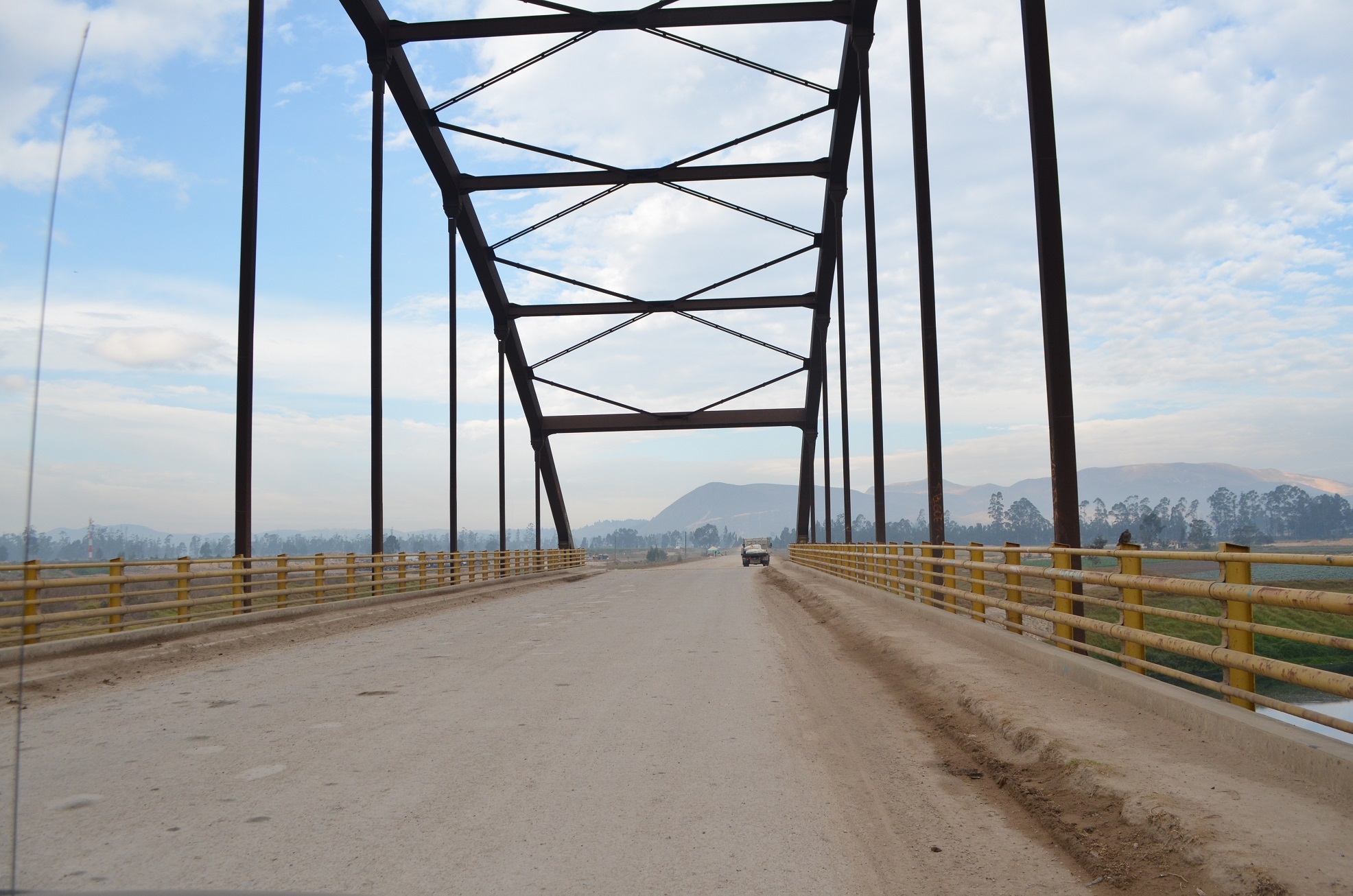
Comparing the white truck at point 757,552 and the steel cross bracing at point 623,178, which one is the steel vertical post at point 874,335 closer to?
the steel cross bracing at point 623,178

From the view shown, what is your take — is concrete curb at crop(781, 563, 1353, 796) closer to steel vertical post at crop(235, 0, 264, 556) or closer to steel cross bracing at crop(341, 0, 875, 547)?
steel vertical post at crop(235, 0, 264, 556)

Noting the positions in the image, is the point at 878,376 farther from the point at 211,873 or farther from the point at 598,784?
the point at 211,873

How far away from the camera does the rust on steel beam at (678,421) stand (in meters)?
→ 43.6

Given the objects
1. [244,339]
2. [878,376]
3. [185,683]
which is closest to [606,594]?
[878,376]

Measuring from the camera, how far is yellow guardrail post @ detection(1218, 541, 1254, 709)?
4711mm

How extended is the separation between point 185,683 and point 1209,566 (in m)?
7.60

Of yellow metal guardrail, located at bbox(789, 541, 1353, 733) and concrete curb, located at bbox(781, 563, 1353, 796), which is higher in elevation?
yellow metal guardrail, located at bbox(789, 541, 1353, 733)

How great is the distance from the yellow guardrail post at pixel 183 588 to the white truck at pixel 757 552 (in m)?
48.8

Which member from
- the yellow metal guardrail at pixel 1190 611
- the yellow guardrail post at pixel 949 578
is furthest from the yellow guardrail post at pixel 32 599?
the yellow guardrail post at pixel 949 578

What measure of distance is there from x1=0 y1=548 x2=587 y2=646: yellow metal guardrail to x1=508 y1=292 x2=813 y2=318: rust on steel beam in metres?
16.9

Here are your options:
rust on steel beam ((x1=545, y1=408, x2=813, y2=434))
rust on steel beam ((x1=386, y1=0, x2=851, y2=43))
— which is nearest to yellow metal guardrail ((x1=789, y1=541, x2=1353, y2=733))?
rust on steel beam ((x1=386, y1=0, x2=851, y2=43))

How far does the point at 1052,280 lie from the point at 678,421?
33745 millimetres

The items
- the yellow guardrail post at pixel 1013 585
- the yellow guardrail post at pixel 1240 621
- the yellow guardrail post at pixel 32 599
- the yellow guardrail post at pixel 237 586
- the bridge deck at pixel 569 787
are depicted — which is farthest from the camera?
the yellow guardrail post at pixel 237 586

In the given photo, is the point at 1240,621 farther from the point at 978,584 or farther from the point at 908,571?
the point at 908,571
